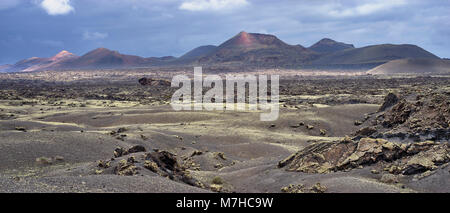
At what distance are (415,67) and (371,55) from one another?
142 ft

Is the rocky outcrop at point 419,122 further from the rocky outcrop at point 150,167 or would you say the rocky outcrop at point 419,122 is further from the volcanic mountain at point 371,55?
the volcanic mountain at point 371,55

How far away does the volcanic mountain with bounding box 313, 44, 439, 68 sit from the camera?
159 meters

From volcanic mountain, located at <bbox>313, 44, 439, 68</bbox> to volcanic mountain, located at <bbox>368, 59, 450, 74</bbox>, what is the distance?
20907 mm

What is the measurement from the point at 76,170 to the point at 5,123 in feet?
44.3

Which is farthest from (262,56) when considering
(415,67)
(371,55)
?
(415,67)

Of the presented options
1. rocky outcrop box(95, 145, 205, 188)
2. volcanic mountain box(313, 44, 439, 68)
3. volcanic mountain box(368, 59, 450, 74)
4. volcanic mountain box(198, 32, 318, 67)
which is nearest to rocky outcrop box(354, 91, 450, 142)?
Answer: rocky outcrop box(95, 145, 205, 188)

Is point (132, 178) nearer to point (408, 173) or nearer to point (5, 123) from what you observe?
point (408, 173)

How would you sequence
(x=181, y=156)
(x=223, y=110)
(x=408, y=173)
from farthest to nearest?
1. (x=223, y=110)
2. (x=181, y=156)
3. (x=408, y=173)

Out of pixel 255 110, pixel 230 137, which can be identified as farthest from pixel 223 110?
pixel 230 137

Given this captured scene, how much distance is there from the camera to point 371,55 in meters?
169

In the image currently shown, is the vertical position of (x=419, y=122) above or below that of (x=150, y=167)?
above

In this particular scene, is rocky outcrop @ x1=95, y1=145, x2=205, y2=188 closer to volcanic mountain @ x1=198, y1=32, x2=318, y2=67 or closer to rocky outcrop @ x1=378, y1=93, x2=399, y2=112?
rocky outcrop @ x1=378, y1=93, x2=399, y2=112

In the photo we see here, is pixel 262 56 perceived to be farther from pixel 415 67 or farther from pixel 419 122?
pixel 419 122
